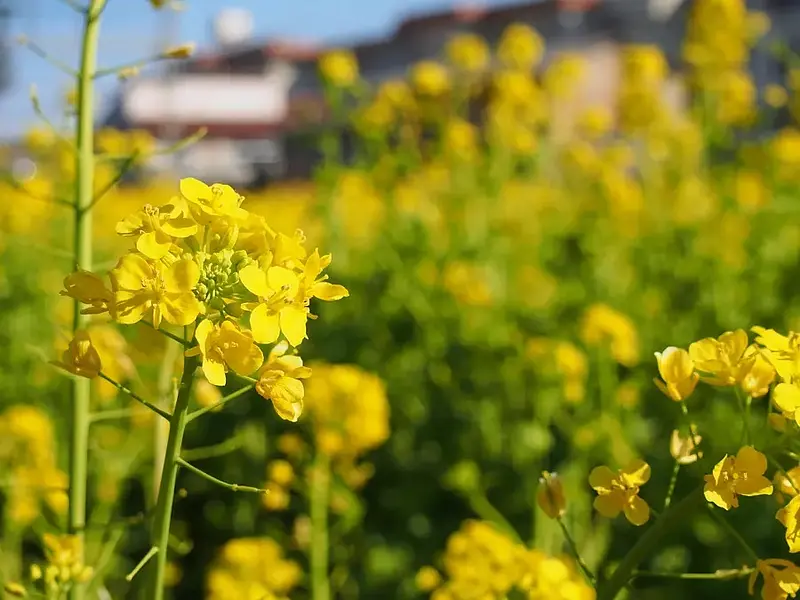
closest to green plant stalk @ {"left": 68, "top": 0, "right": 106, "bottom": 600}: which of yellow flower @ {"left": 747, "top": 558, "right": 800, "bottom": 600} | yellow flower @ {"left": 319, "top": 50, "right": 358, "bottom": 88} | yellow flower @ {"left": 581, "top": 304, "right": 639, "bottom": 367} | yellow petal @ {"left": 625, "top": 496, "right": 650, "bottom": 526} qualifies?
yellow petal @ {"left": 625, "top": 496, "right": 650, "bottom": 526}

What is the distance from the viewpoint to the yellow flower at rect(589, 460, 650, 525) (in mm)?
904

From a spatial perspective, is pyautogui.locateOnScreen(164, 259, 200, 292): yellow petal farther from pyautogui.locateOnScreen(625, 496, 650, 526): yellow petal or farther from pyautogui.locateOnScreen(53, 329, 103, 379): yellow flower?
pyautogui.locateOnScreen(625, 496, 650, 526): yellow petal

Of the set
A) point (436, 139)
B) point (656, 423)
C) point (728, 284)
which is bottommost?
point (656, 423)

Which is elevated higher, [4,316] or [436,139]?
[436,139]

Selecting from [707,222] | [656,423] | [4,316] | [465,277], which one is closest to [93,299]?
[656,423]

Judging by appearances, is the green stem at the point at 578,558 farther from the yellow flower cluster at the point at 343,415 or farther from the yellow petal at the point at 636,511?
the yellow flower cluster at the point at 343,415

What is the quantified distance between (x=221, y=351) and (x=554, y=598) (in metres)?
0.58

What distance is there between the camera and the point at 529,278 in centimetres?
362

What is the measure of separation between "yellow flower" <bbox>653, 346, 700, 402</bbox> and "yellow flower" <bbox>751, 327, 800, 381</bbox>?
7cm

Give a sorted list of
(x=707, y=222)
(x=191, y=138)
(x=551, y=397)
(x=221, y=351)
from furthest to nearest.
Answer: (x=707, y=222) < (x=551, y=397) < (x=191, y=138) < (x=221, y=351)

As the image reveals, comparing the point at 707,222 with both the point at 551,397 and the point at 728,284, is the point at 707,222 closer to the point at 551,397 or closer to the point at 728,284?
the point at 728,284

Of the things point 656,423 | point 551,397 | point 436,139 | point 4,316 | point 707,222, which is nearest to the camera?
point 551,397

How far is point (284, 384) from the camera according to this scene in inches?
34.3

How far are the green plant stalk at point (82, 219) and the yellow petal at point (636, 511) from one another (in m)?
0.71
